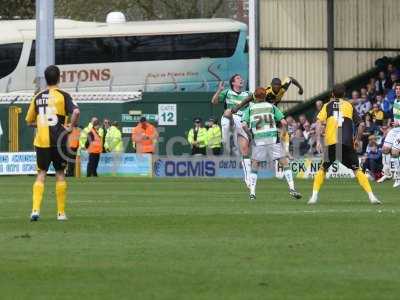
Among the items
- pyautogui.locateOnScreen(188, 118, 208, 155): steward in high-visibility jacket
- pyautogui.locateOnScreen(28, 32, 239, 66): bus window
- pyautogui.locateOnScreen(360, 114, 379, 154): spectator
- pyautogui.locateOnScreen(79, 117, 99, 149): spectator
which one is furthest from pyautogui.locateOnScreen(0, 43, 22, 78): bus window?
pyautogui.locateOnScreen(360, 114, 379, 154): spectator

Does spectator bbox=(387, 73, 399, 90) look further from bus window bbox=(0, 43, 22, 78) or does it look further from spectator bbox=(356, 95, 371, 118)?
bus window bbox=(0, 43, 22, 78)

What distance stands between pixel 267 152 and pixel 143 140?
61.5 ft

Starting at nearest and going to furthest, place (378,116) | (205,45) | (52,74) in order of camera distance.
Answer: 1. (52,74)
2. (378,116)
3. (205,45)

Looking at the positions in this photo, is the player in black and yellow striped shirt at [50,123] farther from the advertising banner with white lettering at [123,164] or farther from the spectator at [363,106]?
the spectator at [363,106]

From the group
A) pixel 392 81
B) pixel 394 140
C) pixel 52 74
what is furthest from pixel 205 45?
pixel 52 74

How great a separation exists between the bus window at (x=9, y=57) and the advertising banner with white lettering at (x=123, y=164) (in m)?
12.3

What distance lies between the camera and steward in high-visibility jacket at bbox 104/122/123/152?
4191 cm

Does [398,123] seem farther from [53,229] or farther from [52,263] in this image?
[52,263]

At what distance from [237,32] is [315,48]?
8.09m

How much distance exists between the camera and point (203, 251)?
45.2ft

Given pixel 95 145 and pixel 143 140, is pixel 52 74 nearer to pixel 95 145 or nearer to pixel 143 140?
pixel 95 145

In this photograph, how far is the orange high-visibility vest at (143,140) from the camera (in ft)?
135

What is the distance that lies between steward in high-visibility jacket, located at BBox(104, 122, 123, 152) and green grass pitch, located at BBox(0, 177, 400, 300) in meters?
19.6

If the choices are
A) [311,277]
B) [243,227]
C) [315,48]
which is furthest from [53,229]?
[315,48]
